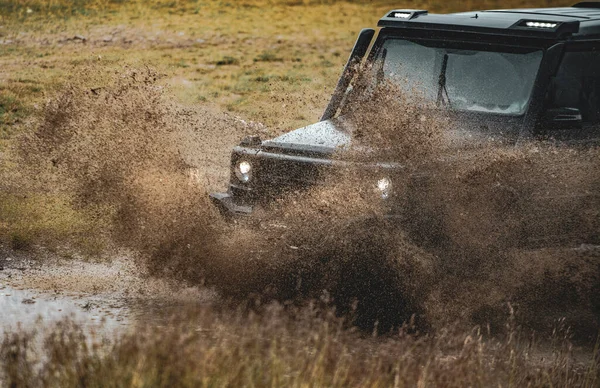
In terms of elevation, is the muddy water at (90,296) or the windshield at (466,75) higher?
the windshield at (466,75)

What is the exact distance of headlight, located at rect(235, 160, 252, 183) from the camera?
6.72 metres

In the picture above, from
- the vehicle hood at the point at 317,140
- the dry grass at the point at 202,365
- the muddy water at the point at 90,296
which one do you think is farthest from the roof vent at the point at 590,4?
the dry grass at the point at 202,365

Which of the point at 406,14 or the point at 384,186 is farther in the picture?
the point at 406,14

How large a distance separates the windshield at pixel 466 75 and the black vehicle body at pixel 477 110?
0.12 ft

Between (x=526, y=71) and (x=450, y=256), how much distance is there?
1.52 metres

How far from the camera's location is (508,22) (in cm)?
691

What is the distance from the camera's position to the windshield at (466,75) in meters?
6.74

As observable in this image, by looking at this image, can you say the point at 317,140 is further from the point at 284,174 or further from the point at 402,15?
the point at 402,15

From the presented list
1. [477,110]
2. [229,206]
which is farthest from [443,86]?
[229,206]

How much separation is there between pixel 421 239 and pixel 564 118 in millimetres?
1380

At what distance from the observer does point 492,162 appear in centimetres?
627

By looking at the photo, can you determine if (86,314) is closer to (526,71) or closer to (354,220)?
(354,220)

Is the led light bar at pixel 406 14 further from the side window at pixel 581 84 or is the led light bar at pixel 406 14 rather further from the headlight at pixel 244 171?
the headlight at pixel 244 171

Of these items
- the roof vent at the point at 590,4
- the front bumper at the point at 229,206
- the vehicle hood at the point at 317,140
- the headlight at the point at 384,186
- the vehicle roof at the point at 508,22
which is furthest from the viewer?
the roof vent at the point at 590,4
